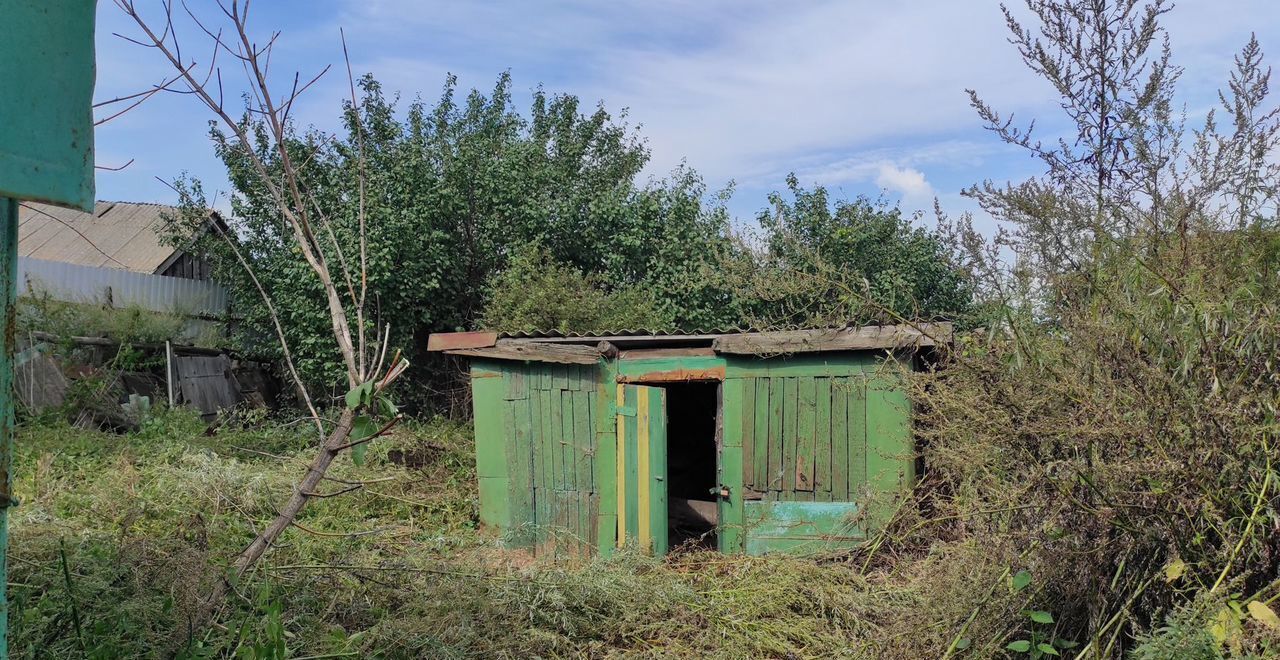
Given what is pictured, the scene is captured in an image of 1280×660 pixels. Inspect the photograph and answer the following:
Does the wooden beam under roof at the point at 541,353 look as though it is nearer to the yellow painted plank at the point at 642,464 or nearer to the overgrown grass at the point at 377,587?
the yellow painted plank at the point at 642,464

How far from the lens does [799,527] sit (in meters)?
7.69

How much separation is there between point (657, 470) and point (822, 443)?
150cm

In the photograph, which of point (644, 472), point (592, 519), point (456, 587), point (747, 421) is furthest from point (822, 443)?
point (456, 587)

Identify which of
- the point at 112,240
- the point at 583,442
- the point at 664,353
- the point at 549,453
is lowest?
the point at 549,453

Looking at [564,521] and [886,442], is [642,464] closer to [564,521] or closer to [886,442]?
[564,521]

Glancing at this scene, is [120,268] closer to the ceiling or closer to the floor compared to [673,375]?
closer to the ceiling

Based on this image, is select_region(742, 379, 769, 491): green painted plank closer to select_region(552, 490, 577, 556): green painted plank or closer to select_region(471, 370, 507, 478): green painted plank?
select_region(552, 490, 577, 556): green painted plank

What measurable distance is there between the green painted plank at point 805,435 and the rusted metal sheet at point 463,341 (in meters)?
2.91

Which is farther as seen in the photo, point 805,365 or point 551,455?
point 551,455

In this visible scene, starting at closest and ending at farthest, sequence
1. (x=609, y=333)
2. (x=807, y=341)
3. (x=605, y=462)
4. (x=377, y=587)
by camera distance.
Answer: (x=377, y=587) < (x=807, y=341) < (x=605, y=462) < (x=609, y=333)

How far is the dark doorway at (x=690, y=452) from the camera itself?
9.41 meters

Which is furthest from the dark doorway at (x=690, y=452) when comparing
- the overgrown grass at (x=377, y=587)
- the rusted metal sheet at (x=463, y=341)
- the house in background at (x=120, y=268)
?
the house in background at (x=120, y=268)

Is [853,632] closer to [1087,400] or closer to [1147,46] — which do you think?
[1087,400]

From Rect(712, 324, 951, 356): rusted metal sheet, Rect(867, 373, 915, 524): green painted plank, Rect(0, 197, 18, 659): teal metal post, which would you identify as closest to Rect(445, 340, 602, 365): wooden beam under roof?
Rect(712, 324, 951, 356): rusted metal sheet
